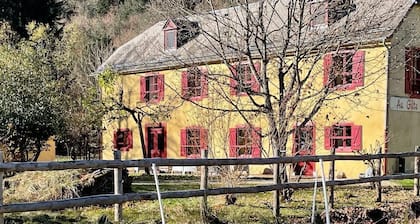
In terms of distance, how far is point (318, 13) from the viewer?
12.7 metres

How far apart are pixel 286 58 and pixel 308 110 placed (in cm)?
133

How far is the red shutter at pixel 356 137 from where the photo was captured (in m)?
19.7

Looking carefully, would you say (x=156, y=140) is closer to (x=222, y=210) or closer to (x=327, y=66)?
(x=327, y=66)

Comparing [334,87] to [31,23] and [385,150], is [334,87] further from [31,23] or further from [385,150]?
[31,23]

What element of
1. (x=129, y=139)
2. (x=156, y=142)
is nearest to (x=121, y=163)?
(x=156, y=142)

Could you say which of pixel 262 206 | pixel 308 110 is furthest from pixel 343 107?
pixel 262 206

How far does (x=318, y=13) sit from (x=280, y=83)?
68.2 inches

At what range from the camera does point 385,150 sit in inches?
756

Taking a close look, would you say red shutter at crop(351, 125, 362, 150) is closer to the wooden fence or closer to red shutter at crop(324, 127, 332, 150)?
red shutter at crop(324, 127, 332, 150)

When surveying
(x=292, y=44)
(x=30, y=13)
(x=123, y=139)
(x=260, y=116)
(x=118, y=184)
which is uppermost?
(x=30, y=13)

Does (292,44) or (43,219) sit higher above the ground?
(292,44)

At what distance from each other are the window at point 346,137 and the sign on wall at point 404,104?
133 cm

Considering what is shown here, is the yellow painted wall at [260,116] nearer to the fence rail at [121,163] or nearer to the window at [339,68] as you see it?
the window at [339,68]

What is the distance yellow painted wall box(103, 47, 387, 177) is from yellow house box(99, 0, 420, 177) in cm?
5
